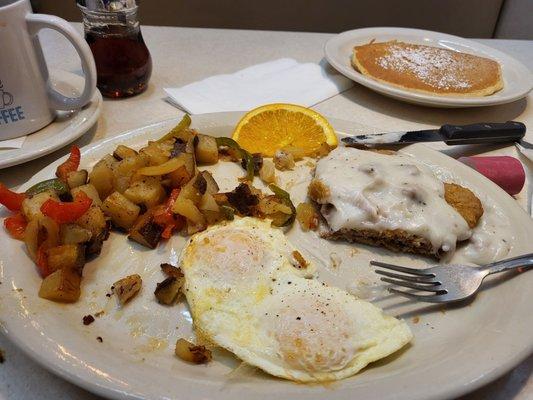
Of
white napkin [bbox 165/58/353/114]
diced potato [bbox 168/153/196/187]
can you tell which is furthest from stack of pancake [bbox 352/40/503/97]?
diced potato [bbox 168/153/196/187]

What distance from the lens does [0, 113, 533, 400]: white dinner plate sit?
3.11 ft

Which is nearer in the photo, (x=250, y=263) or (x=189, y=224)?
(x=250, y=263)

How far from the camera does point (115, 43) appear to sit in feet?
6.76

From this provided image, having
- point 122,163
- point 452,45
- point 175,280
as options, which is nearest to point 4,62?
point 122,163

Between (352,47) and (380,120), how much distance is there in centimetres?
69

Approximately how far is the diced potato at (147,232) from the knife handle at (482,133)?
1168 millimetres

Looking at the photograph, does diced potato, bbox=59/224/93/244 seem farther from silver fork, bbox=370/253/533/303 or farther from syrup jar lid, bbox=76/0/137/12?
syrup jar lid, bbox=76/0/137/12

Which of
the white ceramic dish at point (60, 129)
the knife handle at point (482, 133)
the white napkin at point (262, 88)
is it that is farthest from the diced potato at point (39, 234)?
the knife handle at point (482, 133)

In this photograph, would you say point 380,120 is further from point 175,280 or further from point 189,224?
point 175,280

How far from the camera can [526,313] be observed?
1.13 meters

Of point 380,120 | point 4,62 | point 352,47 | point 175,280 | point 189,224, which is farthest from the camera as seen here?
point 352,47

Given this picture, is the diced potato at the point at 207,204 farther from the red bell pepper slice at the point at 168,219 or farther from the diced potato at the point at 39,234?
the diced potato at the point at 39,234

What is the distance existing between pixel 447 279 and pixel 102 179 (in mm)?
1029

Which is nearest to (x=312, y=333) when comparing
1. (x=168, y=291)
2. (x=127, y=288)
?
(x=168, y=291)
